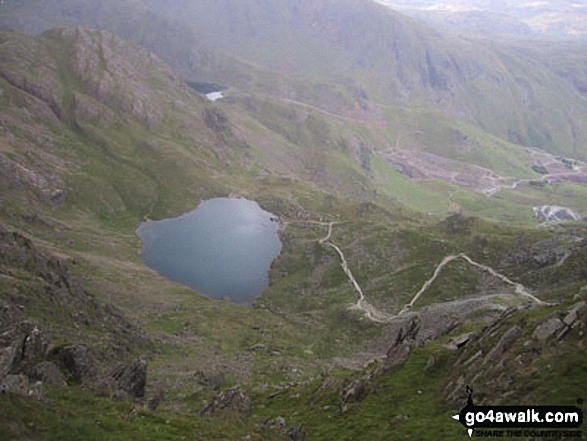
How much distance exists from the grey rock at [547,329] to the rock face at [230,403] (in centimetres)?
3846

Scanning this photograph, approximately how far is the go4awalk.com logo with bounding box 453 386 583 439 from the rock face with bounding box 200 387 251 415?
103ft

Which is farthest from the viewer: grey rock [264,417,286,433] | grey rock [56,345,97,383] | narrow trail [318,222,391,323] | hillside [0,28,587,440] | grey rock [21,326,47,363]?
narrow trail [318,222,391,323]

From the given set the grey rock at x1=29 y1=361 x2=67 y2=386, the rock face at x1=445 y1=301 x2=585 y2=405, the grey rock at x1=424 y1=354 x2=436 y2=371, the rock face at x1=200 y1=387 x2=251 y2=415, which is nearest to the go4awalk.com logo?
the rock face at x1=445 y1=301 x2=585 y2=405

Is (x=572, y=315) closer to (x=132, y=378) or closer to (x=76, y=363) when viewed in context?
(x=132, y=378)

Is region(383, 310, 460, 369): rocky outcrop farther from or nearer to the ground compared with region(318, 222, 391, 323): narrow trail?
farther from the ground

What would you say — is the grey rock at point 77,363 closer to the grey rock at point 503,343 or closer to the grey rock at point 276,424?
the grey rock at point 276,424

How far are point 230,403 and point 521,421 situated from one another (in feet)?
130

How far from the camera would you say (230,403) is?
69688mm

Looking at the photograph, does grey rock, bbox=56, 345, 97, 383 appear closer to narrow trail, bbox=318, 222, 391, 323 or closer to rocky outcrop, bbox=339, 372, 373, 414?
rocky outcrop, bbox=339, 372, 373, 414

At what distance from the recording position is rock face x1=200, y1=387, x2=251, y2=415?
222ft

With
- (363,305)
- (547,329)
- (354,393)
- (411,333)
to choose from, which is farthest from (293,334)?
(547,329)

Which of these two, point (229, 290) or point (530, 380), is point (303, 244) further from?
point (530, 380)

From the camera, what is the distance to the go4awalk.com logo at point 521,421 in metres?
38.3


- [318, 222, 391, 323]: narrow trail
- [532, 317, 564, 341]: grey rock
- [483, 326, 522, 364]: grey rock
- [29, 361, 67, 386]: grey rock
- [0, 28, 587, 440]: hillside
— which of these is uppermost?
[532, 317, 564, 341]: grey rock
